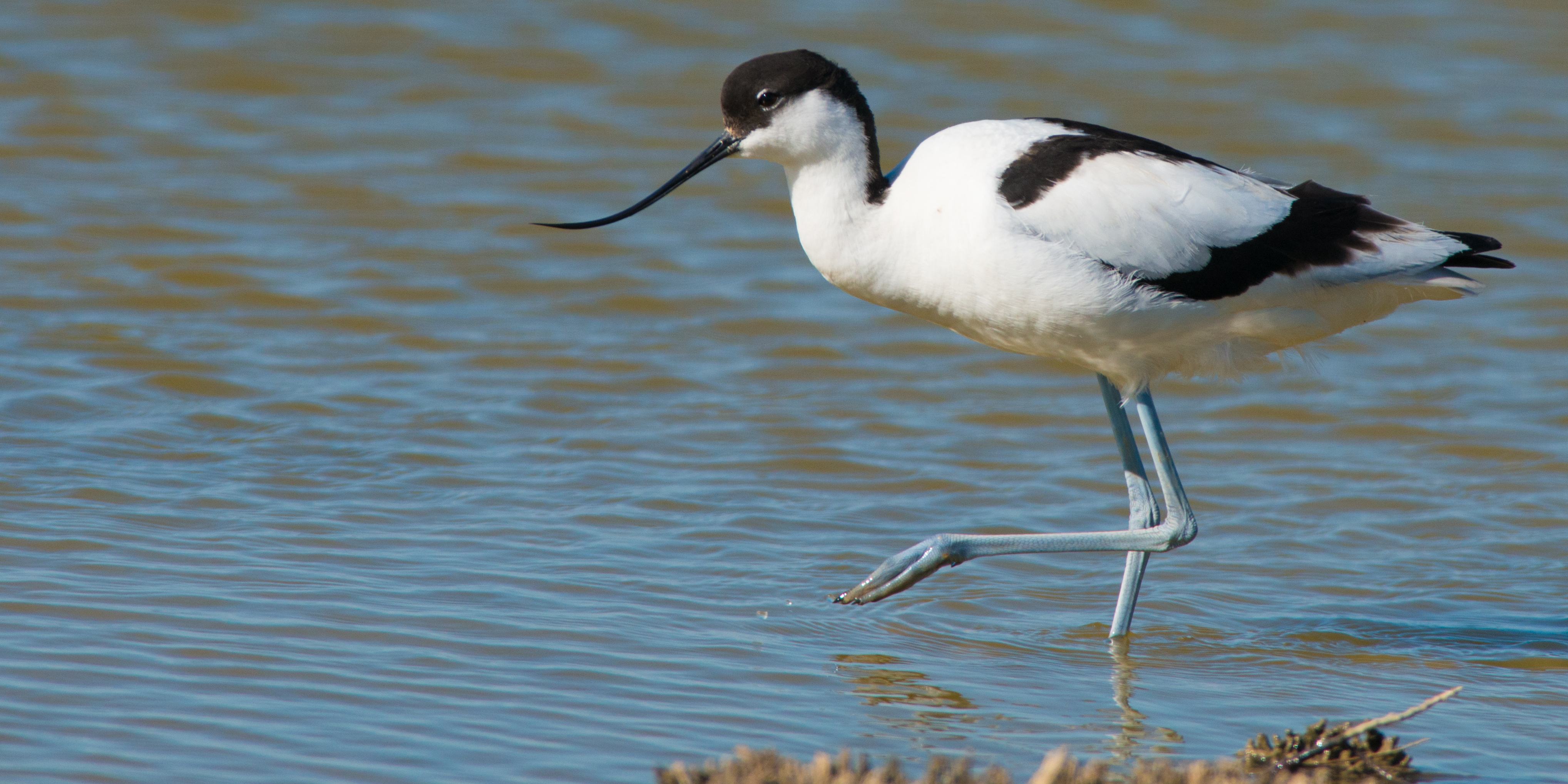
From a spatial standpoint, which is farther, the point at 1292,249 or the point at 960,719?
the point at 1292,249

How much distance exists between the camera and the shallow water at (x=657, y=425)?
4332 mm

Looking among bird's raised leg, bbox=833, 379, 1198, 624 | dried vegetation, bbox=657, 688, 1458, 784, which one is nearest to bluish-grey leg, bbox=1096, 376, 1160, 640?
bird's raised leg, bbox=833, 379, 1198, 624

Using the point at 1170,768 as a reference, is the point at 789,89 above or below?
above

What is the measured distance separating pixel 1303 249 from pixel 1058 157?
0.76 m

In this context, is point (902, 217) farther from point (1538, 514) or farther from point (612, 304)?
point (612, 304)

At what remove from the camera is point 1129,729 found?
4.30 metres

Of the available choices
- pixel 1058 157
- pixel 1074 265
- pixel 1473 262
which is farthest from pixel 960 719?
pixel 1473 262

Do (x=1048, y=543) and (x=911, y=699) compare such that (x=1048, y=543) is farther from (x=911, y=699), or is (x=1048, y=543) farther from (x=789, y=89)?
(x=789, y=89)

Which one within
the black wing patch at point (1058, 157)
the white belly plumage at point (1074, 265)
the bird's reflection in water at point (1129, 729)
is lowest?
the bird's reflection in water at point (1129, 729)

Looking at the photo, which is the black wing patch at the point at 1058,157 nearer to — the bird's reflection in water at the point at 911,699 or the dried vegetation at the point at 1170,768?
the bird's reflection in water at the point at 911,699

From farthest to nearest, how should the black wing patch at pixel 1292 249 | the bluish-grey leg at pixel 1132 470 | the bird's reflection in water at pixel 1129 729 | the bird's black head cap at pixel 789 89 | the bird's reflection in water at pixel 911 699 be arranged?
the bluish-grey leg at pixel 1132 470
the bird's black head cap at pixel 789 89
the black wing patch at pixel 1292 249
the bird's reflection in water at pixel 911 699
the bird's reflection in water at pixel 1129 729

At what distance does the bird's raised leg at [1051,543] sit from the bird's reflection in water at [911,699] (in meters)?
0.22

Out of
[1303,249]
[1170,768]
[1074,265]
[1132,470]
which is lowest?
[1170,768]

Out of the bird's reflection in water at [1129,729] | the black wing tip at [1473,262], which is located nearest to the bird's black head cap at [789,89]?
the bird's reflection in water at [1129,729]
